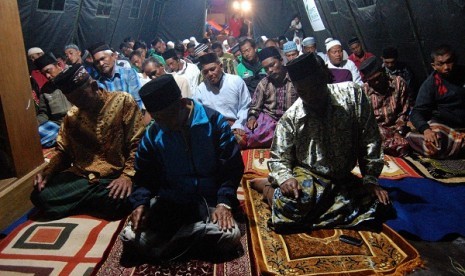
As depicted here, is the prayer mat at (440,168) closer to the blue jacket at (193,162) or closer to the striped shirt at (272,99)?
the striped shirt at (272,99)

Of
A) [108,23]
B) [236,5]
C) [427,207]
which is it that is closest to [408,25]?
[427,207]

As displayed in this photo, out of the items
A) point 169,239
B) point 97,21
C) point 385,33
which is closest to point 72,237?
point 169,239

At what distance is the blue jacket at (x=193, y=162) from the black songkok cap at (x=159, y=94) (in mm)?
282

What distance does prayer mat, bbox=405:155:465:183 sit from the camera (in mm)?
3538

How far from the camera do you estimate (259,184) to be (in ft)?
11.1

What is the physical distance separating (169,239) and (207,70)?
10.4 ft

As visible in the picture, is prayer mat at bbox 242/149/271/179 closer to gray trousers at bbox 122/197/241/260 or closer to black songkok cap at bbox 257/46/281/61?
black songkok cap at bbox 257/46/281/61

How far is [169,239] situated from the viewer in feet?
7.80

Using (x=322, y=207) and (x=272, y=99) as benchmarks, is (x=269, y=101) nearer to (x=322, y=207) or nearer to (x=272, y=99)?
(x=272, y=99)

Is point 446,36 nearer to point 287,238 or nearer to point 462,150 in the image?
point 462,150

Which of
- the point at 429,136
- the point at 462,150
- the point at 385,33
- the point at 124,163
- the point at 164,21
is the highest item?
the point at 164,21

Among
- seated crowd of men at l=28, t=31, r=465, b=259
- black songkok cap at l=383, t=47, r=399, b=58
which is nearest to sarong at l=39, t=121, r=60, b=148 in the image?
seated crowd of men at l=28, t=31, r=465, b=259

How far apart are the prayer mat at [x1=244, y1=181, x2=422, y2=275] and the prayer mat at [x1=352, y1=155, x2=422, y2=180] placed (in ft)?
4.04

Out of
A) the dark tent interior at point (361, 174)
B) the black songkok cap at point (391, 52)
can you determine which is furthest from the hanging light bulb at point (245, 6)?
the black songkok cap at point (391, 52)
